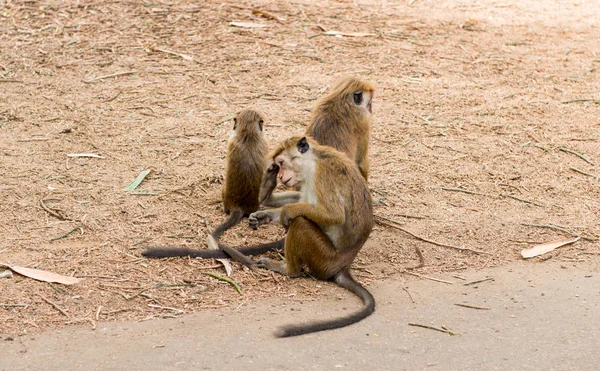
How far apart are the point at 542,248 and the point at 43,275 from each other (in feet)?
13.9

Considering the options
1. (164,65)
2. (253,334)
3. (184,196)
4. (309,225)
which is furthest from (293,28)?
(253,334)

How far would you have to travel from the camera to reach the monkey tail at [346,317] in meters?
5.71

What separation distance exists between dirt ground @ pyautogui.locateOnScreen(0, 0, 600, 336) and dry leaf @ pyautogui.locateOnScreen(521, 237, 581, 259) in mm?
77

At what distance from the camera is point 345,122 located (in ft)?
25.8

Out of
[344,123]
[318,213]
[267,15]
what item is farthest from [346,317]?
[267,15]

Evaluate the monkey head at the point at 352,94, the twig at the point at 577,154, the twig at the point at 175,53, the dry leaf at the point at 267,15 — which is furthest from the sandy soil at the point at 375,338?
the dry leaf at the point at 267,15

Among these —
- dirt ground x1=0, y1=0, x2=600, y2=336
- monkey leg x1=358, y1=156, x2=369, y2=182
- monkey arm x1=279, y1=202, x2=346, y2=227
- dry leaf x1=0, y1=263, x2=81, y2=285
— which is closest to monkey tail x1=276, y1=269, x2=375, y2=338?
dirt ground x1=0, y1=0, x2=600, y2=336

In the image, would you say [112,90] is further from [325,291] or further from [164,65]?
[325,291]

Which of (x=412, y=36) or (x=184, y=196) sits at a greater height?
(x=412, y=36)

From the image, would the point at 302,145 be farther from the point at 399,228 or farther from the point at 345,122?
the point at 399,228

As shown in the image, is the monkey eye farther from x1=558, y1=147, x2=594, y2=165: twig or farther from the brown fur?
x1=558, y1=147, x2=594, y2=165: twig

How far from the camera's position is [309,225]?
21.6 ft

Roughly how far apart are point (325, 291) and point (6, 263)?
8.17ft

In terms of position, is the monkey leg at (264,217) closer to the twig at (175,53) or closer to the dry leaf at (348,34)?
the twig at (175,53)
